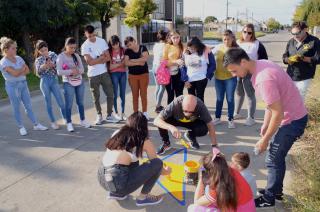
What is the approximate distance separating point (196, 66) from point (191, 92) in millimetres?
529

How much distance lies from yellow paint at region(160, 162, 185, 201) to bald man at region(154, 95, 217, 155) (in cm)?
50

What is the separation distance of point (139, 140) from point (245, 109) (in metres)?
4.47

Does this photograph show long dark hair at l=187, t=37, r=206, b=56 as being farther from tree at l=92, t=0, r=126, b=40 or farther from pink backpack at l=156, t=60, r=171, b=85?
tree at l=92, t=0, r=126, b=40

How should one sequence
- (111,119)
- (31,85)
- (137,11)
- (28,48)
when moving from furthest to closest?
1. (137,11)
2. (28,48)
3. (31,85)
4. (111,119)

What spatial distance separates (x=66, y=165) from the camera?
4.56 m

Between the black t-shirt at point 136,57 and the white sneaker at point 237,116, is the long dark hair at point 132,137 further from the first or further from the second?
the white sneaker at point 237,116

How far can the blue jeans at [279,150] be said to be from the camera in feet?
10.2

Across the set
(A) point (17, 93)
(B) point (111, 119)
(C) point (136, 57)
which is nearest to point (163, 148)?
(B) point (111, 119)

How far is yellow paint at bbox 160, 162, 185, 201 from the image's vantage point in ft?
12.4

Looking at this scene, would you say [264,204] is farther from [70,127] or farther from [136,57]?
[70,127]

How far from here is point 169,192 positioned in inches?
150

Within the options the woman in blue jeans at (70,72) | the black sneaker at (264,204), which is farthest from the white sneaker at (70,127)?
the black sneaker at (264,204)

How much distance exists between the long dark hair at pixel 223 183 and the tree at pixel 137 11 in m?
20.2

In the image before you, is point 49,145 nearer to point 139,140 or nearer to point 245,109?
point 139,140
